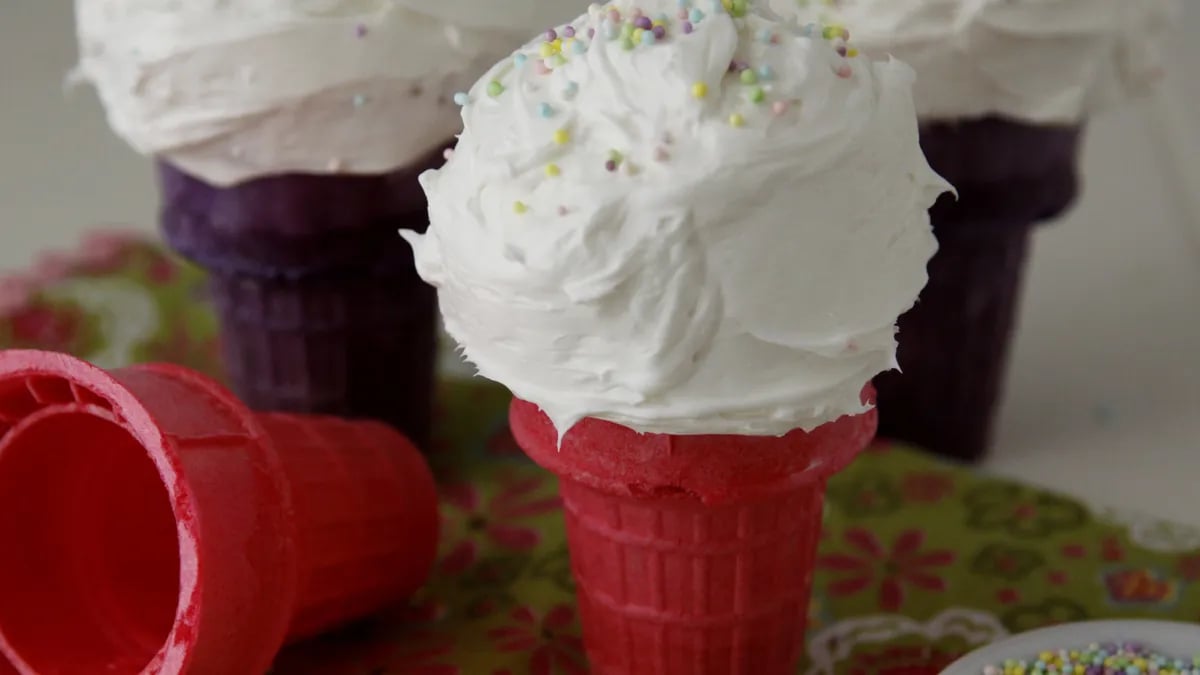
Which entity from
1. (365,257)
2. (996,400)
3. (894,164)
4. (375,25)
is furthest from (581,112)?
(996,400)

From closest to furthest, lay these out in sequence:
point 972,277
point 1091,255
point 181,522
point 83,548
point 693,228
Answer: point 693,228 < point 181,522 < point 83,548 < point 972,277 < point 1091,255

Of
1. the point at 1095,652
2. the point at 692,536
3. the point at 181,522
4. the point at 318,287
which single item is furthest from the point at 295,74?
the point at 1095,652

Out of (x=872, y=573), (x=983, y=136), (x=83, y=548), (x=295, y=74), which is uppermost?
(x=295, y=74)

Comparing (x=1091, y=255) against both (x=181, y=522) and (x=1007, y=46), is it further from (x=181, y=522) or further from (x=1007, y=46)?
(x=181, y=522)

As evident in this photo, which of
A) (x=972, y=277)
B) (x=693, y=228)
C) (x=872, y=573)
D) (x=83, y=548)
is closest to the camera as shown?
(x=693, y=228)

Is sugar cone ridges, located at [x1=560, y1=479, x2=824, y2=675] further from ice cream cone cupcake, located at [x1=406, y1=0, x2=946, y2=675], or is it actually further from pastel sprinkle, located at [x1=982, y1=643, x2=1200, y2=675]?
pastel sprinkle, located at [x1=982, y1=643, x2=1200, y2=675]

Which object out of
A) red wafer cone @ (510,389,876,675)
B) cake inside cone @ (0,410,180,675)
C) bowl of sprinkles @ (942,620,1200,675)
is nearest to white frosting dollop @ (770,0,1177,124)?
red wafer cone @ (510,389,876,675)

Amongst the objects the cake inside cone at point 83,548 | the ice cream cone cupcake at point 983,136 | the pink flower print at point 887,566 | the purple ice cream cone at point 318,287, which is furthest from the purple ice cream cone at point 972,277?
the cake inside cone at point 83,548

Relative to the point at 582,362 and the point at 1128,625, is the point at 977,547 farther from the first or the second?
the point at 582,362
